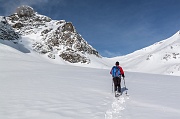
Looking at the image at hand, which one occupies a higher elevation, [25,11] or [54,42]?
[25,11]

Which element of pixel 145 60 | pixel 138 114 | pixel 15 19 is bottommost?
pixel 138 114

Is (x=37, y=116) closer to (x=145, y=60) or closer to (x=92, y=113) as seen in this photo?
(x=92, y=113)

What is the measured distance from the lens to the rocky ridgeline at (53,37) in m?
115

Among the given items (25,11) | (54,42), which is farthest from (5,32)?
(25,11)

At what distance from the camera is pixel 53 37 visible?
127062mm

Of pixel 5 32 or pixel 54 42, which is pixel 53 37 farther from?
pixel 5 32

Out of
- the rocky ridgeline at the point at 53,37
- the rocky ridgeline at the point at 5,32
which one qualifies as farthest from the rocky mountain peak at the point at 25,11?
the rocky ridgeline at the point at 5,32

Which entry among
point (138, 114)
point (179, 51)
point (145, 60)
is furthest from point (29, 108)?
point (179, 51)

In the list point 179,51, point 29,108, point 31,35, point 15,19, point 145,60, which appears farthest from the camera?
point 179,51

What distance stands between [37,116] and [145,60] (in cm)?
17935

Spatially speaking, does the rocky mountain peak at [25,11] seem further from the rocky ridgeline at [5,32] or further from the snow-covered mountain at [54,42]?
the rocky ridgeline at [5,32]

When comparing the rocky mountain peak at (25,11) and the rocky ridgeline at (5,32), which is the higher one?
the rocky mountain peak at (25,11)

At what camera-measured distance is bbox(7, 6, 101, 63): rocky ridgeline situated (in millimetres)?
115125

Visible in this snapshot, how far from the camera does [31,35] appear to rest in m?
132
